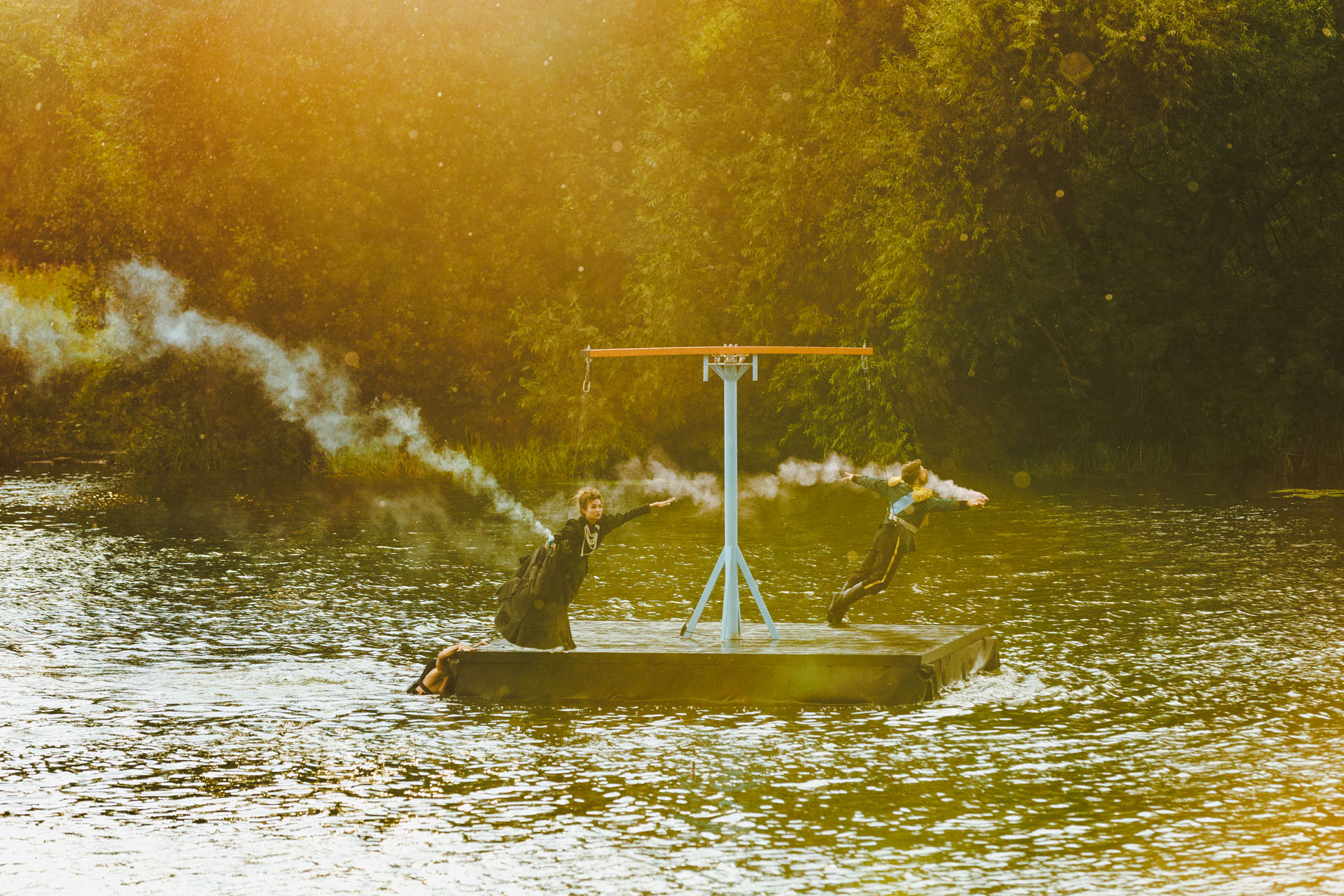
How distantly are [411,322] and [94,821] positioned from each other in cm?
3483

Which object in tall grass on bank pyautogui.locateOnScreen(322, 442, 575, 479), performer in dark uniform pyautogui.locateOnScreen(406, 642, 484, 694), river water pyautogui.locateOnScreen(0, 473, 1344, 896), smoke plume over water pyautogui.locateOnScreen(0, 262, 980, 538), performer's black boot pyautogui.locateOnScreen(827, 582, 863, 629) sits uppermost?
smoke plume over water pyautogui.locateOnScreen(0, 262, 980, 538)

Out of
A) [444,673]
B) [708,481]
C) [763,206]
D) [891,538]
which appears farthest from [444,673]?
[763,206]

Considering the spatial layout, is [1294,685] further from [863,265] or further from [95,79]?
[95,79]

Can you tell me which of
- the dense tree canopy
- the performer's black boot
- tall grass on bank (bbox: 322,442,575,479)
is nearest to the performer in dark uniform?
the performer's black boot

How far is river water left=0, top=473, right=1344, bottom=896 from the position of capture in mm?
7496

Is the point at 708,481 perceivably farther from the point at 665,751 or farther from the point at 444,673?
the point at 665,751

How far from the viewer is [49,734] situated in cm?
1048

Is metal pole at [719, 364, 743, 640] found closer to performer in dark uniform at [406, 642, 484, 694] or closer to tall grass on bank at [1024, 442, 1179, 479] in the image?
performer in dark uniform at [406, 642, 484, 694]

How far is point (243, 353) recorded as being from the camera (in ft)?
142

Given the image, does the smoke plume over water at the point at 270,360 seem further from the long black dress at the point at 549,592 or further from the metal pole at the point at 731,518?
the long black dress at the point at 549,592

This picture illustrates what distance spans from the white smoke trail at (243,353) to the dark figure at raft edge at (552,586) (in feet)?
91.1

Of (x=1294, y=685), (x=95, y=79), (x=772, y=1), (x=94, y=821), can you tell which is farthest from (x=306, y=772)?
(x=95, y=79)

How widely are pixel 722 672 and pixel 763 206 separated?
26375 mm

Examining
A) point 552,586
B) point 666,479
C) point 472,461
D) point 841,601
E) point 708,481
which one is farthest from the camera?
point 666,479
